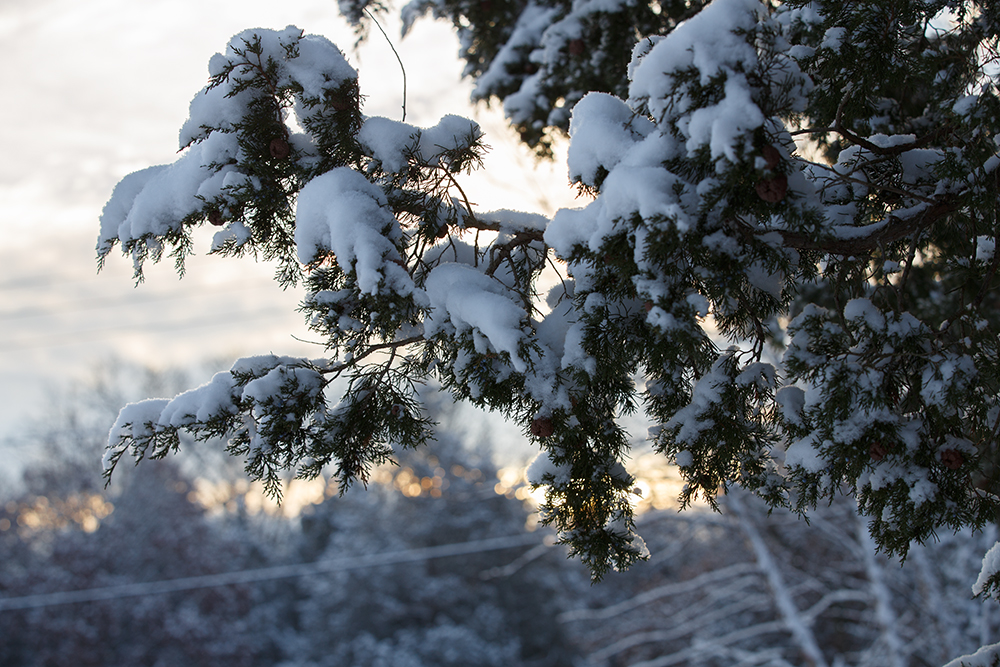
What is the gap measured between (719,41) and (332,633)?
1401 centimetres

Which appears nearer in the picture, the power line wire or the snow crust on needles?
the snow crust on needles

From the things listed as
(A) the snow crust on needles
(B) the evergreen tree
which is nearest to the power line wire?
(B) the evergreen tree

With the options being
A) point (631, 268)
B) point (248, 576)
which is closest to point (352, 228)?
point (631, 268)

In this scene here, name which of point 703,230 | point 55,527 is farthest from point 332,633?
point 703,230

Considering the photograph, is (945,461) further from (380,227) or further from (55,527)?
(55,527)

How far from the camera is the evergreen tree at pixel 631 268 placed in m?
1.49

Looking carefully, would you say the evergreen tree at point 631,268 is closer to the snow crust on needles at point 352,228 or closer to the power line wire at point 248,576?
the snow crust on needles at point 352,228

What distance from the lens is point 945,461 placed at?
177 centimetres

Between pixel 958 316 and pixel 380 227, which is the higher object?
pixel 380 227

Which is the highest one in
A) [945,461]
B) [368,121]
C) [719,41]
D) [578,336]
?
[368,121]

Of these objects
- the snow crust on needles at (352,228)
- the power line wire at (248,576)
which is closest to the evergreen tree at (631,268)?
the snow crust on needles at (352,228)

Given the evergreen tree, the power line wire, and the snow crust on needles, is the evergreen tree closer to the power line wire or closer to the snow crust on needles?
the snow crust on needles

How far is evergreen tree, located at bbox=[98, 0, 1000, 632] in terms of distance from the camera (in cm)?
149

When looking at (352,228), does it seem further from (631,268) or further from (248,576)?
(248,576)
